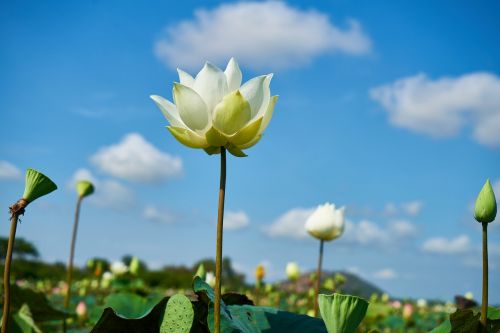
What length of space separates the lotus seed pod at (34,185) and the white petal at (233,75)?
429mm

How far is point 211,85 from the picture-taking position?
3.91 ft

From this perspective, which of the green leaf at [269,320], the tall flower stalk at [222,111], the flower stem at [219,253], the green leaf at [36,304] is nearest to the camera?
the flower stem at [219,253]

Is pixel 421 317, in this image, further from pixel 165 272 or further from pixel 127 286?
pixel 165 272

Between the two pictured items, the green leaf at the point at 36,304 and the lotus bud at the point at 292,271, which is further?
the lotus bud at the point at 292,271

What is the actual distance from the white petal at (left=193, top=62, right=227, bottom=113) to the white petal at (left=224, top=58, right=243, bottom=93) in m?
0.03

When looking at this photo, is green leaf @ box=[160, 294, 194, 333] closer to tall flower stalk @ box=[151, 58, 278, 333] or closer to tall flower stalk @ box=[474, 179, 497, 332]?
tall flower stalk @ box=[151, 58, 278, 333]

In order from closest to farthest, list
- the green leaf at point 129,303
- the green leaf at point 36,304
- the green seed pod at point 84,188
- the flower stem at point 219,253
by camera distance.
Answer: the flower stem at point 219,253 < the green leaf at point 36,304 < the green leaf at point 129,303 < the green seed pod at point 84,188

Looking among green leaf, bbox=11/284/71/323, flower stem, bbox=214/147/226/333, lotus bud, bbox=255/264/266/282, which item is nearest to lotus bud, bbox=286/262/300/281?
lotus bud, bbox=255/264/266/282

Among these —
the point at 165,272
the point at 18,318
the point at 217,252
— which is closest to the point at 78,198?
the point at 18,318

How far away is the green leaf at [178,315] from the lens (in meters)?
1.14

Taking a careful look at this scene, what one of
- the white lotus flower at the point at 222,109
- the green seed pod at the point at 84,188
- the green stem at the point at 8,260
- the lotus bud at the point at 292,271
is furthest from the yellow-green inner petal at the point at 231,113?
the lotus bud at the point at 292,271

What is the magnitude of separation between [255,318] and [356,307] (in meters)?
0.31

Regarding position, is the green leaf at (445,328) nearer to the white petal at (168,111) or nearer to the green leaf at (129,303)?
the white petal at (168,111)

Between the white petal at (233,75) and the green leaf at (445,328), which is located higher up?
the white petal at (233,75)
